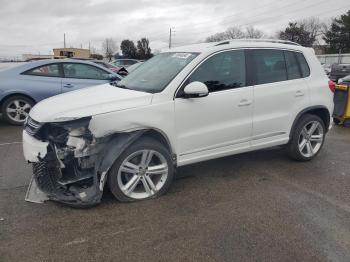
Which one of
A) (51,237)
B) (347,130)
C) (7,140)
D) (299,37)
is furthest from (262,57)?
(299,37)

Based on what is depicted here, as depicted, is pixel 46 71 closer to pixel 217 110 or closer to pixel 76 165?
pixel 76 165

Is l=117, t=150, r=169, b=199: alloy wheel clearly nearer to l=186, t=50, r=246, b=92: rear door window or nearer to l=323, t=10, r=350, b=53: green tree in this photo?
l=186, t=50, r=246, b=92: rear door window

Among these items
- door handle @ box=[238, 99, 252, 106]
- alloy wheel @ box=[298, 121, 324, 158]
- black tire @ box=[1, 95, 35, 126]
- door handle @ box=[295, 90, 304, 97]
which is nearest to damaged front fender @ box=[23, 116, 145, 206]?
door handle @ box=[238, 99, 252, 106]

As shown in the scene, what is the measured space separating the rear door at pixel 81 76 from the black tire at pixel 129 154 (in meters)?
4.78

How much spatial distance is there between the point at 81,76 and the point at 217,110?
5157 mm

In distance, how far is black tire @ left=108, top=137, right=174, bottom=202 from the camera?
Result: 3434 millimetres

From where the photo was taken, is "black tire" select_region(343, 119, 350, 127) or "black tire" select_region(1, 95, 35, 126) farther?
"black tire" select_region(343, 119, 350, 127)

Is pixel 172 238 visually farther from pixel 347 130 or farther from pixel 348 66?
pixel 348 66

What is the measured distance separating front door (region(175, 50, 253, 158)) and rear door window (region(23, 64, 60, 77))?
5.05 metres

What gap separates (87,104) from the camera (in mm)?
3438

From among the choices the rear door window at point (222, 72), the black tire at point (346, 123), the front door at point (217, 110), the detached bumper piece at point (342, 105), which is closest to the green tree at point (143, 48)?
the detached bumper piece at point (342, 105)

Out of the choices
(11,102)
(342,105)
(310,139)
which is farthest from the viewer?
(342,105)

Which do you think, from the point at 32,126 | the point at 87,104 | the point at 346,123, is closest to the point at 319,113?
the point at 346,123

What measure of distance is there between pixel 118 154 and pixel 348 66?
21.1 m
